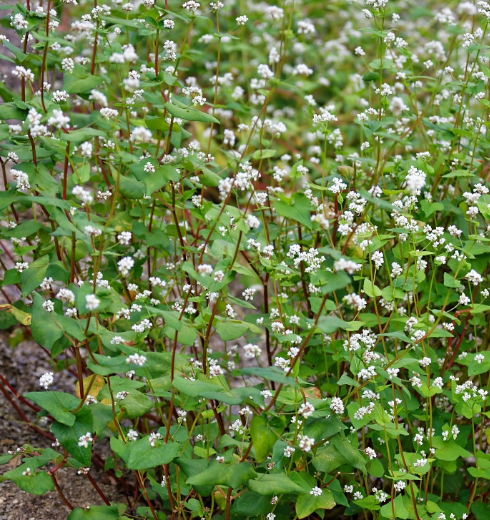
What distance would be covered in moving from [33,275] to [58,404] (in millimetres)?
481

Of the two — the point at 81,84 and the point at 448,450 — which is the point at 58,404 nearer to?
the point at 81,84

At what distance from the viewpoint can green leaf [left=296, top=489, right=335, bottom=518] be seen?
6.07 ft

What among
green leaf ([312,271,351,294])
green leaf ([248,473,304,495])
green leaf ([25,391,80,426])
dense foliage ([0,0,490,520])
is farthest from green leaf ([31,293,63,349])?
green leaf ([312,271,351,294])

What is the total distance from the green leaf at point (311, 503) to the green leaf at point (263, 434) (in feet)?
0.89

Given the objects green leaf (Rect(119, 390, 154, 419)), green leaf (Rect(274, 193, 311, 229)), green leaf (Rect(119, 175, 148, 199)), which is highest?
green leaf (Rect(274, 193, 311, 229))

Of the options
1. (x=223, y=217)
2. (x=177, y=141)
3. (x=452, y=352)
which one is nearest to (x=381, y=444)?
(x=452, y=352)

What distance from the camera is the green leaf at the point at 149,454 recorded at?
64.2 inches

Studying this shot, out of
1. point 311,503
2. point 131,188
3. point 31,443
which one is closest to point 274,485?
point 311,503

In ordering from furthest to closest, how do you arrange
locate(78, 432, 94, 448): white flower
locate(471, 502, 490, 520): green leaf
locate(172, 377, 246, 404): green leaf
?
1. locate(471, 502, 490, 520): green leaf
2. locate(78, 432, 94, 448): white flower
3. locate(172, 377, 246, 404): green leaf

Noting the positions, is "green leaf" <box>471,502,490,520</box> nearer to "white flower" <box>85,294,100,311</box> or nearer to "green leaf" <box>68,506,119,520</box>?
"green leaf" <box>68,506,119,520</box>

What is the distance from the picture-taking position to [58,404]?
68.4 inches

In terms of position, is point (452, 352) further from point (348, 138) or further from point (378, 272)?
point (348, 138)

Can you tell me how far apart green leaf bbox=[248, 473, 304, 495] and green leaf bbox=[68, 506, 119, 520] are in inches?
18.2

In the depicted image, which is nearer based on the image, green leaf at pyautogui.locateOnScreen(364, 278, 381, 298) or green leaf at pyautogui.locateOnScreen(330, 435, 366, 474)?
green leaf at pyautogui.locateOnScreen(330, 435, 366, 474)
